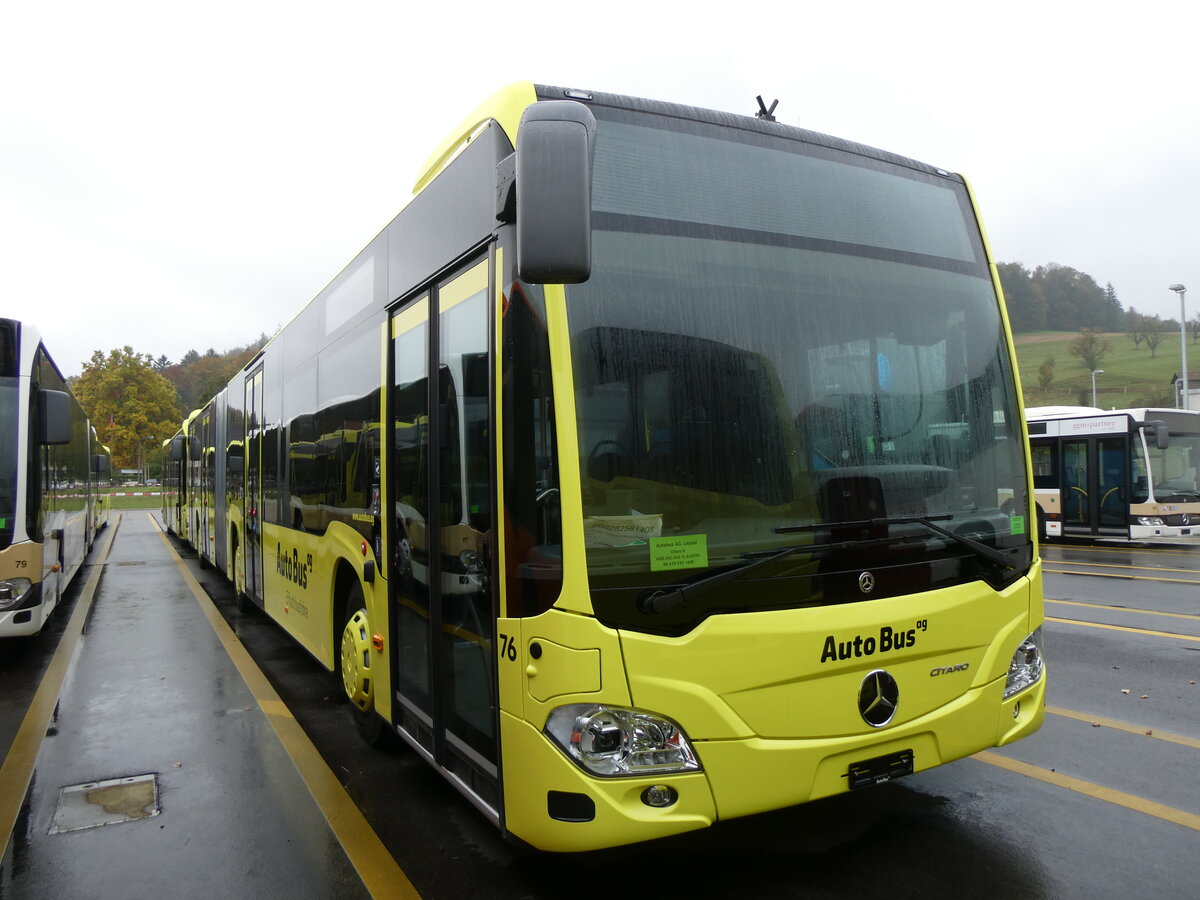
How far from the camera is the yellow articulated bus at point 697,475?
281 centimetres

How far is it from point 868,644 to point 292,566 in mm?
5216

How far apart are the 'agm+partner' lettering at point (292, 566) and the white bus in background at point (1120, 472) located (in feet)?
52.5

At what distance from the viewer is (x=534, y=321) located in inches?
115

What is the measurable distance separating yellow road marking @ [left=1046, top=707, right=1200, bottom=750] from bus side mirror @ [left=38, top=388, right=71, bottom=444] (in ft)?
27.4

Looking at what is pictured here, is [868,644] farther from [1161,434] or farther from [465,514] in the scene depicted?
[1161,434]

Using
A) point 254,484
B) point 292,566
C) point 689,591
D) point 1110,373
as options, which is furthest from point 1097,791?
point 1110,373

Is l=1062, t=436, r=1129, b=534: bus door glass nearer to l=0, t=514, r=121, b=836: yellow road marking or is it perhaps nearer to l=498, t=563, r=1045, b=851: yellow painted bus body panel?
l=498, t=563, r=1045, b=851: yellow painted bus body panel

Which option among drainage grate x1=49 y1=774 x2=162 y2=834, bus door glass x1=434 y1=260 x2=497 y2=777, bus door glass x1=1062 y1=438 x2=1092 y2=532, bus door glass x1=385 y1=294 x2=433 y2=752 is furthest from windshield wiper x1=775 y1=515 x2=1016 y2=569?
bus door glass x1=1062 y1=438 x2=1092 y2=532

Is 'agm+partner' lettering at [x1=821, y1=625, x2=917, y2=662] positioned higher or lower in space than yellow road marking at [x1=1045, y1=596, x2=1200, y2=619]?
higher

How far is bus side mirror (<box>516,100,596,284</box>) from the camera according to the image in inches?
104

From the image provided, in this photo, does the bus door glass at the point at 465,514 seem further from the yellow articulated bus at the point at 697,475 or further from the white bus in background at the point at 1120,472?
the white bus in background at the point at 1120,472

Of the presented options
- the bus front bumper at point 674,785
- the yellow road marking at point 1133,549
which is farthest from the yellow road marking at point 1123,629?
the yellow road marking at point 1133,549

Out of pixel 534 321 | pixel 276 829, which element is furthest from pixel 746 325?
pixel 276 829

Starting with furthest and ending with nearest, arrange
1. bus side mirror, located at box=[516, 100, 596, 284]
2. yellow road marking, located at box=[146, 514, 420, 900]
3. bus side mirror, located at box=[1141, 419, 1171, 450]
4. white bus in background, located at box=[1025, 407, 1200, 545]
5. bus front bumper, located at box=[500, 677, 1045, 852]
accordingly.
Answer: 1. white bus in background, located at box=[1025, 407, 1200, 545]
2. bus side mirror, located at box=[1141, 419, 1171, 450]
3. yellow road marking, located at box=[146, 514, 420, 900]
4. bus front bumper, located at box=[500, 677, 1045, 852]
5. bus side mirror, located at box=[516, 100, 596, 284]
